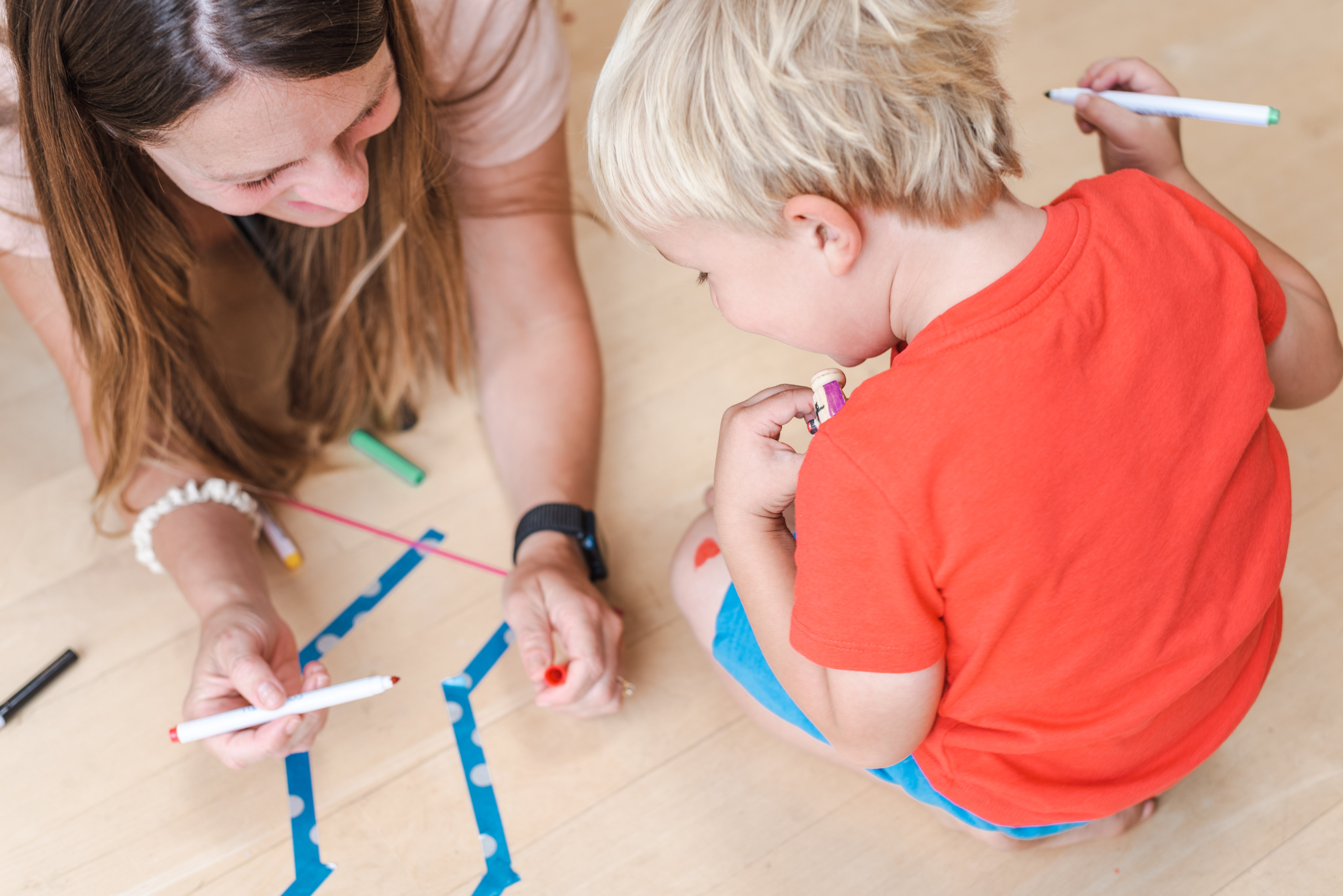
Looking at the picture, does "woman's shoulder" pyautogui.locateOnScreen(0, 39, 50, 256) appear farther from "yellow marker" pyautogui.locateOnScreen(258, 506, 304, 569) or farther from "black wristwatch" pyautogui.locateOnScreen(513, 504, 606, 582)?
"black wristwatch" pyautogui.locateOnScreen(513, 504, 606, 582)

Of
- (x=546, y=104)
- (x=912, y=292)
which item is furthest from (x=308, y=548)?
(x=912, y=292)

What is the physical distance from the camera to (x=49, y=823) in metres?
0.95

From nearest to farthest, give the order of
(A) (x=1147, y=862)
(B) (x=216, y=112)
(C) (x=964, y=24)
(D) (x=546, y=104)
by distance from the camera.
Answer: (C) (x=964, y=24), (B) (x=216, y=112), (A) (x=1147, y=862), (D) (x=546, y=104)

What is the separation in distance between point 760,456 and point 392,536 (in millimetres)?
612

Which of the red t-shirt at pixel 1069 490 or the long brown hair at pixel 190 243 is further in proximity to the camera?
the long brown hair at pixel 190 243

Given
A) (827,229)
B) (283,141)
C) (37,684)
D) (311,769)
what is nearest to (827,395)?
(827,229)

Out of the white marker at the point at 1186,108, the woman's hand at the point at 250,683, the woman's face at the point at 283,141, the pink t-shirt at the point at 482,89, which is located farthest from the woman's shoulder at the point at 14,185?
the white marker at the point at 1186,108

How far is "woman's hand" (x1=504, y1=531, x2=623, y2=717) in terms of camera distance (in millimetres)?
897

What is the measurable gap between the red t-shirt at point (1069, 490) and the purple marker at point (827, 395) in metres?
0.03

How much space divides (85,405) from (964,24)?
0.91m

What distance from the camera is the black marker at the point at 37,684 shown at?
102 cm

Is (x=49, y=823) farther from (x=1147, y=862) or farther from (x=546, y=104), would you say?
(x=1147, y=862)

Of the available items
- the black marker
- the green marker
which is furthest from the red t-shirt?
the black marker

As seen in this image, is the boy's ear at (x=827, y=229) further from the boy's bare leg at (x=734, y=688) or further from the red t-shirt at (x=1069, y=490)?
the boy's bare leg at (x=734, y=688)
